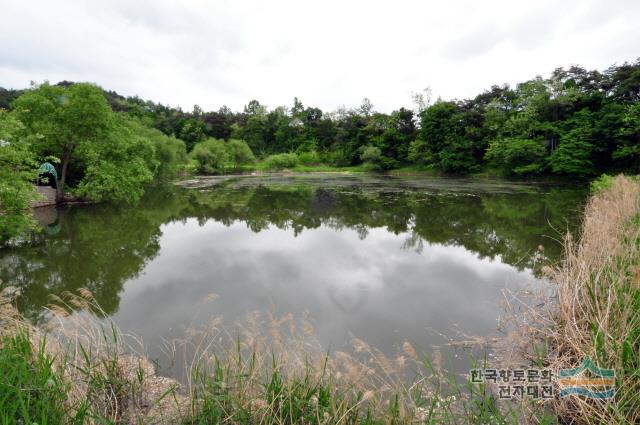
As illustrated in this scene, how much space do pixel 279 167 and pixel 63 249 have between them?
44340 mm

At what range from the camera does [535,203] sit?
19.0 meters

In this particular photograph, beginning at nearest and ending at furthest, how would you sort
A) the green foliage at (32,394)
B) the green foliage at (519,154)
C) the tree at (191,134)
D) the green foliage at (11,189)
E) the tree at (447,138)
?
the green foliage at (32,394) < the green foliage at (11,189) < the green foliage at (519,154) < the tree at (447,138) < the tree at (191,134)

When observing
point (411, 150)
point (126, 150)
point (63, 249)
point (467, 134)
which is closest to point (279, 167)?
point (411, 150)

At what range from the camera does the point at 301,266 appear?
8.45 metres

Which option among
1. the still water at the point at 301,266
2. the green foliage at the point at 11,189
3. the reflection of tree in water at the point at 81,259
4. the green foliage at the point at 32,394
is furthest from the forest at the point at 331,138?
the green foliage at the point at 32,394

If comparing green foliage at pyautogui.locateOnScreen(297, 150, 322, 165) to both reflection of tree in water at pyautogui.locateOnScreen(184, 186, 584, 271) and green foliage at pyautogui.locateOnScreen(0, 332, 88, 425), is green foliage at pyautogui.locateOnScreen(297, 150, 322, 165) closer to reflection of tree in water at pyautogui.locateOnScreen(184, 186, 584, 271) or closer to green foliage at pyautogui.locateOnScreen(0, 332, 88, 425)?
reflection of tree in water at pyautogui.locateOnScreen(184, 186, 584, 271)

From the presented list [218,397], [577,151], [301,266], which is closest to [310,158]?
[577,151]

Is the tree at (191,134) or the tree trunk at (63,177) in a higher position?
the tree at (191,134)

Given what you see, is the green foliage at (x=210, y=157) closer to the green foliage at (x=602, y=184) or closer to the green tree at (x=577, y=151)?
the green tree at (x=577, y=151)

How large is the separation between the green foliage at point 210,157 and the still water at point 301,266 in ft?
98.2

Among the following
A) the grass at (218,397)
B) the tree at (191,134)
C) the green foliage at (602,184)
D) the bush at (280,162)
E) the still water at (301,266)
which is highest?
the tree at (191,134)

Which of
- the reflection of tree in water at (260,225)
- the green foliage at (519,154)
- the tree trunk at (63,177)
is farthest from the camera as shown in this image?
the green foliage at (519,154)

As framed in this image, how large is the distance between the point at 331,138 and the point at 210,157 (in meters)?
26.0

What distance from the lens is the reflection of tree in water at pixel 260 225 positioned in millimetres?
7648
